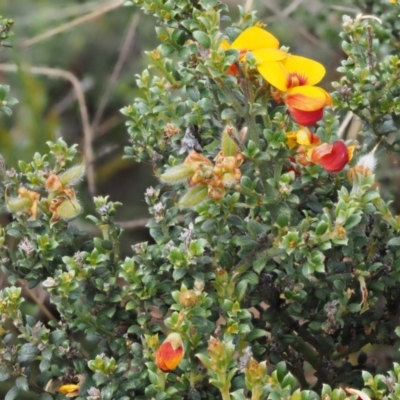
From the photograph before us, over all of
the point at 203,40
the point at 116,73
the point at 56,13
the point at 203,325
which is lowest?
the point at 116,73

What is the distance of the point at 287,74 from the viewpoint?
1348 millimetres

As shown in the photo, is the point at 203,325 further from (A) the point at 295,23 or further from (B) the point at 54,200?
(A) the point at 295,23

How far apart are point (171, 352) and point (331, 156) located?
0.45m

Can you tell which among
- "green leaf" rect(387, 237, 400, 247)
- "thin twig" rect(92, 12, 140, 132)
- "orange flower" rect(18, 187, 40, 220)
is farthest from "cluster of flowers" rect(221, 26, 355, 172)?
"thin twig" rect(92, 12, 140, 132)

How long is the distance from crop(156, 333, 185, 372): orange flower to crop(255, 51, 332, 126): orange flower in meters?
0.45

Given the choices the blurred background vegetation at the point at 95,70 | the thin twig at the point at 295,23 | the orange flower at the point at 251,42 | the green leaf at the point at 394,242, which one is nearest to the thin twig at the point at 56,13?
the blurred background vegetation at the point at 95,70

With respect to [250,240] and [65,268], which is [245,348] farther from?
[65,268]

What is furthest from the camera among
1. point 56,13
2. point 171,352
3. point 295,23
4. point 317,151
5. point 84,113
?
point 56,13

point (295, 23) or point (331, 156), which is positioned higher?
point (331, 156)

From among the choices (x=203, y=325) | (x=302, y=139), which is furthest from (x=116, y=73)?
(x=203, y=325)

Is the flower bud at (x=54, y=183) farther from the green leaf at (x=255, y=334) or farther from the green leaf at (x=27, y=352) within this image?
the green leaf at (x=255, y=334)

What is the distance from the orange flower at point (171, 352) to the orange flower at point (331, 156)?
0.40 metres

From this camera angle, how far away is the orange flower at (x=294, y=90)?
1314mm

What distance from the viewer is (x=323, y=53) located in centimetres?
308
